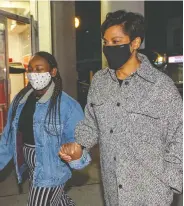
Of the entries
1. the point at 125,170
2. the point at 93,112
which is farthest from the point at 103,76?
the point at 125,170

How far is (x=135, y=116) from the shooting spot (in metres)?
2.25

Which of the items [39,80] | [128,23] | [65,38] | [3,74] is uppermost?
[65,38]

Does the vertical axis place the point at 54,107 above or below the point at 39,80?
below

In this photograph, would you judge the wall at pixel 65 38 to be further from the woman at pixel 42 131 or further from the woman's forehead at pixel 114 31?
the woman's forehead at pixel 114 31

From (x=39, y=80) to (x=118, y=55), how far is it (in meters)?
1.25

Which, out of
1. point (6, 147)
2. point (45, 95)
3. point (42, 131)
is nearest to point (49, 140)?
point (42, 131)

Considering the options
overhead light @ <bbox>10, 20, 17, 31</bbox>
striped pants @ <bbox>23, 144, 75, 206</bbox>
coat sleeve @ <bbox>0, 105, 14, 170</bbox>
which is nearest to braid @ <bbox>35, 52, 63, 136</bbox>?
striped pants @ <bbox>23, 144, 75, 206</bbox>

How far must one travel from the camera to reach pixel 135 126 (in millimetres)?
2246

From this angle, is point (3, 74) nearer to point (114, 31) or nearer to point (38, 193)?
point (38, 193)

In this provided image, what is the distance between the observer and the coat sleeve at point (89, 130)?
250 centimetres

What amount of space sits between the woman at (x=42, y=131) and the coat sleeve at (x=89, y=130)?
707mm

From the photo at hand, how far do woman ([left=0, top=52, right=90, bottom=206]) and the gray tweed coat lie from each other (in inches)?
36.8

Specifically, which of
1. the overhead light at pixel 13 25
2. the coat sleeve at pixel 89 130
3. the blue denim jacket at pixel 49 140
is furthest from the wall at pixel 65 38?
the coat sleeve at pixel 89 130

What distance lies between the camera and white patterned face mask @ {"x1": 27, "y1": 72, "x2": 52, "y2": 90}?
343cm
